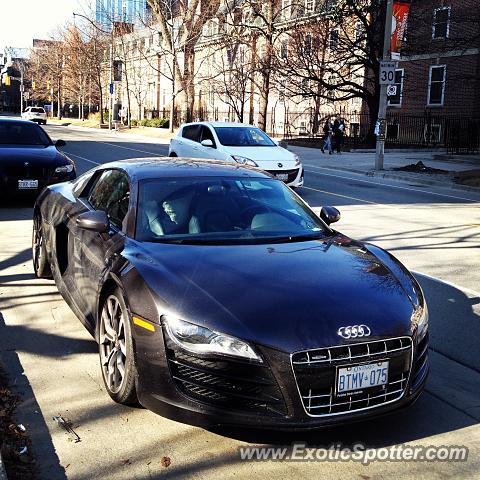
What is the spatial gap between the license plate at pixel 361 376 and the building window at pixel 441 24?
33010 millimetres

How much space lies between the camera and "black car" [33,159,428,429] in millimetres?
3068

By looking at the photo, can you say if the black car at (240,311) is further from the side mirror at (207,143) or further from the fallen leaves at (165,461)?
the side mirror at (207,143)

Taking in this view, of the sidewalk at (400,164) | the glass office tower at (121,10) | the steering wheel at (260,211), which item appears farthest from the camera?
the glass office tower at (121,10)

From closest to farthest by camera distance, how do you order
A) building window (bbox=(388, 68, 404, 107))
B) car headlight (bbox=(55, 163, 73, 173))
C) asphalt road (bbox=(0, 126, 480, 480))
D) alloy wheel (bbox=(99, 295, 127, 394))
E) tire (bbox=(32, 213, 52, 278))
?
asphalt road (bbox=(0, 126, 480, 480)) → alloy wheel (bbox=(99, 295, 127, 394)) → tire (bbox=(32, 213, 52, 278)) → car headlight (bbox=(55, 163, 73, 173)) → building window (bbox=(388, 68, 404, 107))

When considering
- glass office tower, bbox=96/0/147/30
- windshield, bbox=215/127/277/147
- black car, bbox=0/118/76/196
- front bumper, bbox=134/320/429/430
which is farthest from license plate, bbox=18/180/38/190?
glass office tower, bbox=96/0/147/30

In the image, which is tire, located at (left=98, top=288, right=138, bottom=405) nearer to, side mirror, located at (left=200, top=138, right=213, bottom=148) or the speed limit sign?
side mirror, located at (left=200, top=138, right=213, bottom=148)

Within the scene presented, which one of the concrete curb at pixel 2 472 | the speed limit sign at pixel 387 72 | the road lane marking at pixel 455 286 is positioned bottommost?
the road lane marking at pixel 455 286

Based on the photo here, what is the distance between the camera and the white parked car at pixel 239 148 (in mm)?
13523

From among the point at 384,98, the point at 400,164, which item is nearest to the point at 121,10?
the point at 400,164

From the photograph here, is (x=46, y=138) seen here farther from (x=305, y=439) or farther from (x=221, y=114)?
(x=221, y=114)

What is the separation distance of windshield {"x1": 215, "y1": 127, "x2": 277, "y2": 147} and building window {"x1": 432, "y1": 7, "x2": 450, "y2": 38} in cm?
2175

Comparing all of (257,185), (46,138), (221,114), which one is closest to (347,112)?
(221,114)

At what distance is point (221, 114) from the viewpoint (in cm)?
5366

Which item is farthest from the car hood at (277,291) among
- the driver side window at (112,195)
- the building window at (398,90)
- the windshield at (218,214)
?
the building window at (398,90)
